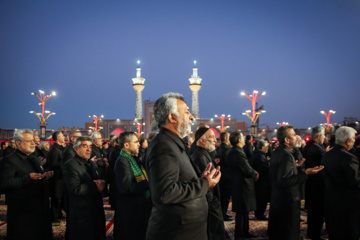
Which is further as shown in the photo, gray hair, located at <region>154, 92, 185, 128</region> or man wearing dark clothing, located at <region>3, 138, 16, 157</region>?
man wearing dark clothing, located at <region>3, 138, 16, 157</region>

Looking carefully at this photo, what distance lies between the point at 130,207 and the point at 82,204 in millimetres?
681

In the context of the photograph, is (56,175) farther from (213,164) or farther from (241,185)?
(213,164)

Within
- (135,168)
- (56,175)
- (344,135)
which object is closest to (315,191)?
(344,135)

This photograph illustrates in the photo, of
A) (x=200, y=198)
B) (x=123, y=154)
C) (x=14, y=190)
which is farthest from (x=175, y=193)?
(x=14, y=190)

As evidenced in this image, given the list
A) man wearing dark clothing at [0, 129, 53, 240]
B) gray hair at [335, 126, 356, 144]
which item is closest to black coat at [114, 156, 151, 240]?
man wearing dark clothing at [0, 129, 53, 240]

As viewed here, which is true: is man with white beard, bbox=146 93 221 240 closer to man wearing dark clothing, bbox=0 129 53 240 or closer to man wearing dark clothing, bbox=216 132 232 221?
man wearing dark clothing, bbox=0 129 53 240

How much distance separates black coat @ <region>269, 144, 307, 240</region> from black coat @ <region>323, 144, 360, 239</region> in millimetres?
586

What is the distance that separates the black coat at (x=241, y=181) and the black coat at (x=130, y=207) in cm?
222

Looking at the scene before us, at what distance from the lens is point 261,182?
7.95 metres

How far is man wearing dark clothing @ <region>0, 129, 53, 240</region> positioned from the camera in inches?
168

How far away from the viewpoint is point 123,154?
4.54m

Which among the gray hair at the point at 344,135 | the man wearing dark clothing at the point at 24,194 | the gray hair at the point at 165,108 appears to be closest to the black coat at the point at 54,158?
the man wearing dark clothing at the point at 24,194

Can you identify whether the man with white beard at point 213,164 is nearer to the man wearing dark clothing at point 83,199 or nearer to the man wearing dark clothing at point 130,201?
the man wearing dark clothing at point 130,201

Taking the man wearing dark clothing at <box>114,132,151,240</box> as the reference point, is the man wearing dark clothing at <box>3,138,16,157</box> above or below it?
above
